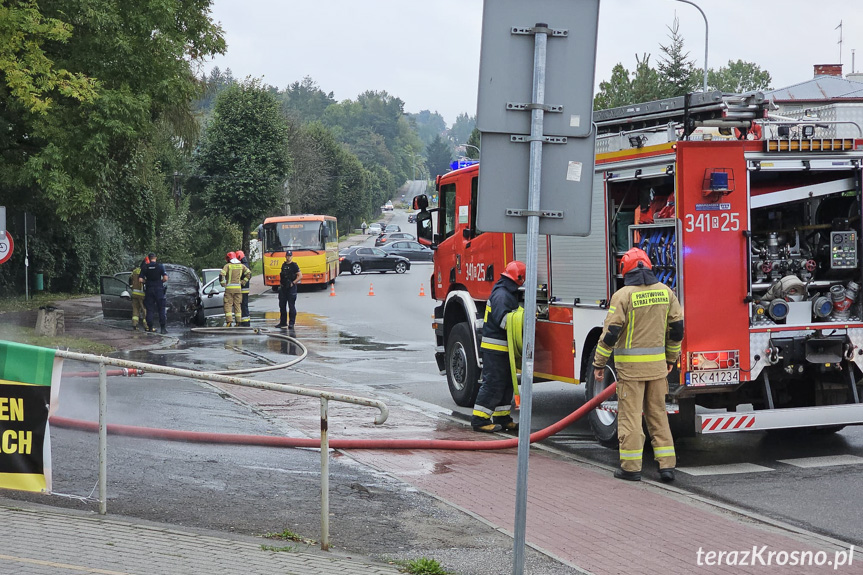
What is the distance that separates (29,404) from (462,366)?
6.17m

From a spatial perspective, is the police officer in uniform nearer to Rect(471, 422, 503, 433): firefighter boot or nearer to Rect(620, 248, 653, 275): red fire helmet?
Rect(471, 422, 503, 433): firefighter boot

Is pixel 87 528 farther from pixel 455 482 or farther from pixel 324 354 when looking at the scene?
pixel 324 354

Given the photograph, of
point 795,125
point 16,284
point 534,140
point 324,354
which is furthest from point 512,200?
point 16,284

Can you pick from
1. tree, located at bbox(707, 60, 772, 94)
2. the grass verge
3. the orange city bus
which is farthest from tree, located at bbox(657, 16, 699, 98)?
tree, located at bbox(707, 60, 772, 94)

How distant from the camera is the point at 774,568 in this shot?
18.2 feet

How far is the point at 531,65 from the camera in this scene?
457 centimetres

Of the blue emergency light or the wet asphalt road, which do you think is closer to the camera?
the wet asphalt road

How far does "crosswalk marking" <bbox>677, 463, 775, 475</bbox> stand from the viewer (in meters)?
8.14

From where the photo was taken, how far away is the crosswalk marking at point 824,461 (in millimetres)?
8320

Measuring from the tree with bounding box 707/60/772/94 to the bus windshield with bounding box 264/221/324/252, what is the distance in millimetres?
61338

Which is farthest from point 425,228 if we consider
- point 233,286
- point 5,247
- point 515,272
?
point 233,286

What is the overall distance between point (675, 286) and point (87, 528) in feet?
16.5

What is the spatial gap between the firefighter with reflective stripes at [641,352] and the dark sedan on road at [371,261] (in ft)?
139

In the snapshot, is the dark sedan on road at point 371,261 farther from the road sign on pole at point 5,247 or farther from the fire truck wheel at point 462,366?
the fire truck wheel at point 462,366
